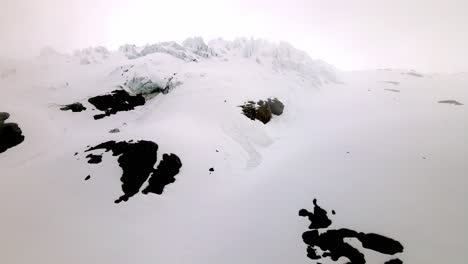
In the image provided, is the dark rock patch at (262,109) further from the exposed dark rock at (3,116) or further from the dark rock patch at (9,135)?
the exposed dark rock at (3,116)

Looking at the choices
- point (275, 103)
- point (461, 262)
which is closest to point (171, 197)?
point (461, 262)

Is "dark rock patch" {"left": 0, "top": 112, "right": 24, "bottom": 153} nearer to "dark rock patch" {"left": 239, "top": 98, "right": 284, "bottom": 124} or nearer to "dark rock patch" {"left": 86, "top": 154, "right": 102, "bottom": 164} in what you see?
"dark rock patch" {"left": 86, "top": 154, "right": 102, "bottom": 164}

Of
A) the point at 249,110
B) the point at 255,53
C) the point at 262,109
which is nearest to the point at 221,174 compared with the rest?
the point at 249,110

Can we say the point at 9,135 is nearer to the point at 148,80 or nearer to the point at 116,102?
the point at 116,102

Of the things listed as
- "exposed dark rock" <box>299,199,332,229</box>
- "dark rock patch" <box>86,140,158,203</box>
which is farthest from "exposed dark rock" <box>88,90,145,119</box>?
"exposed dark rock" <box>299,199,332,229</box>

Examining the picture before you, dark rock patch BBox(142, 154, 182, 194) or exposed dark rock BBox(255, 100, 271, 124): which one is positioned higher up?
exposed dark rock BBox(255, 100, 271, 124)

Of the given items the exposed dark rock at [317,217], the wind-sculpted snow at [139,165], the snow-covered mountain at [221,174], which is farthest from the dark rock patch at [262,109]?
the exposed dark rock at [317,217]

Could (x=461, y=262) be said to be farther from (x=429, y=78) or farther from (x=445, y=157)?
(x=429, y=78)
